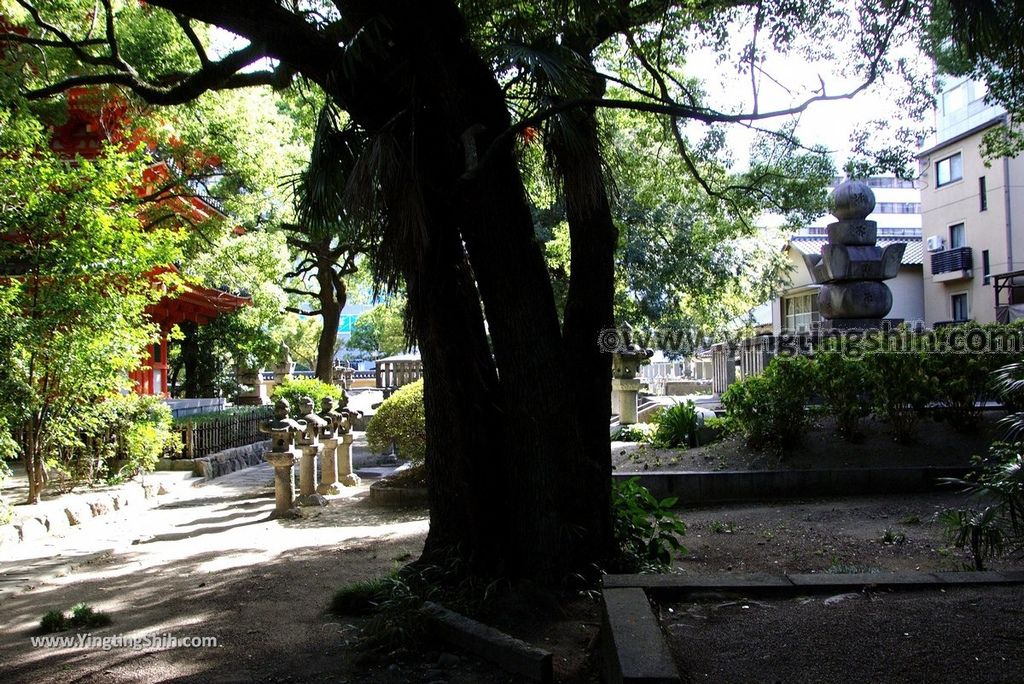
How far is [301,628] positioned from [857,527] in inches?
214

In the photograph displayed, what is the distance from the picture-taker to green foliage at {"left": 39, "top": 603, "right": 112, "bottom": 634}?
5.26 m

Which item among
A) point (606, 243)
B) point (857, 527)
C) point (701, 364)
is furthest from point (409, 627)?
point (701, 364)

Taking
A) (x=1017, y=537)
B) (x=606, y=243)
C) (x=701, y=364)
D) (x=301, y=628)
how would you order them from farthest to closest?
(x=701, y=364), (x=606, y=243), (x=301, y=628), (x=1017, y=537)

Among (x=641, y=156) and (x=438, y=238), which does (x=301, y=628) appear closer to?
(x=438, y=238)

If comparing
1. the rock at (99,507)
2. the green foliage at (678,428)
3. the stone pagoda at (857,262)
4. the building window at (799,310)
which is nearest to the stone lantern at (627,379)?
the green foliage at (678,428)


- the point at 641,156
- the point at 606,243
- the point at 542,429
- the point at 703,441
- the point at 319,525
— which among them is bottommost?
the point at 319,525

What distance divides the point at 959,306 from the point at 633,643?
28135 millimetres

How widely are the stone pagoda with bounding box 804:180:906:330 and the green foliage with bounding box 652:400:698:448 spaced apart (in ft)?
9.88

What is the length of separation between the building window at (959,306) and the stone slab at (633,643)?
26.8m

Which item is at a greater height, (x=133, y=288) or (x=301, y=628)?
(x=133, y=288)

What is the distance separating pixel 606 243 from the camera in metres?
5.80

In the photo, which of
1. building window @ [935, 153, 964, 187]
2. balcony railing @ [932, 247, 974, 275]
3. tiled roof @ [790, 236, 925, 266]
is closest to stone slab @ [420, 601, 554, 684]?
tiled roof @ [790, 236, 925, 266]

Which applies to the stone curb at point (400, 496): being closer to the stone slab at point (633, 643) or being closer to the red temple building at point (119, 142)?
the red temple building at point (119, 142)

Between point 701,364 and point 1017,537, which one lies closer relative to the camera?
point 1017,537
